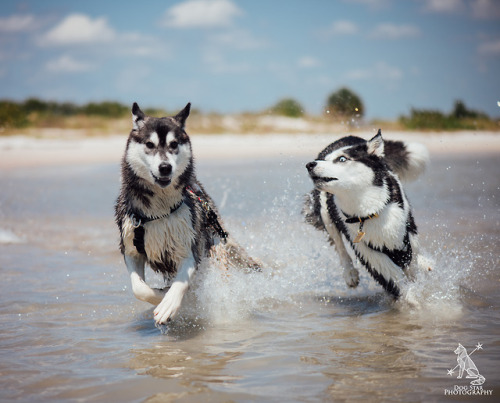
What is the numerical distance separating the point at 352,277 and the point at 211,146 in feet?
51.6

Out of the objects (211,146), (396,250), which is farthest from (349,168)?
(211,146)

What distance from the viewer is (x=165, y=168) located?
165 inches

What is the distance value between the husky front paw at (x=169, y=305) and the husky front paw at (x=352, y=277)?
5.94 ft

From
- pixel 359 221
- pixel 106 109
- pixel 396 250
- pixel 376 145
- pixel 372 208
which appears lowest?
pixel 396 250

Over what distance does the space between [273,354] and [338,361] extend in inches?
17.6

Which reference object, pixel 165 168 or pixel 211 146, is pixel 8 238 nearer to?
pixel 165 168

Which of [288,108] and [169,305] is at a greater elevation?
[288,108]

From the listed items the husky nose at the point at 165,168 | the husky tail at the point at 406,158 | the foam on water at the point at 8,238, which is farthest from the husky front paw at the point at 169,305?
the foam on water at the point at 8,238

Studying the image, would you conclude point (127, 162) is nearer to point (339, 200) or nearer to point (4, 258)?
point (339, 200)

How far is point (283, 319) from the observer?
16.1ft

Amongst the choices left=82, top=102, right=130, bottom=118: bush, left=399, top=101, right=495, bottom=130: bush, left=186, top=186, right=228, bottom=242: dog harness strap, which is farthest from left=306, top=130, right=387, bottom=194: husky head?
left=82, top=102, right=130, bottom=118: bush

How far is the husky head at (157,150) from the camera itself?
4242mm

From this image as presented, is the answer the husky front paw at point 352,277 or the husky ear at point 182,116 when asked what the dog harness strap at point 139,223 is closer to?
the husky ear at point 182,116

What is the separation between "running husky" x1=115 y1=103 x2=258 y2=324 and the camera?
14.2 ft
